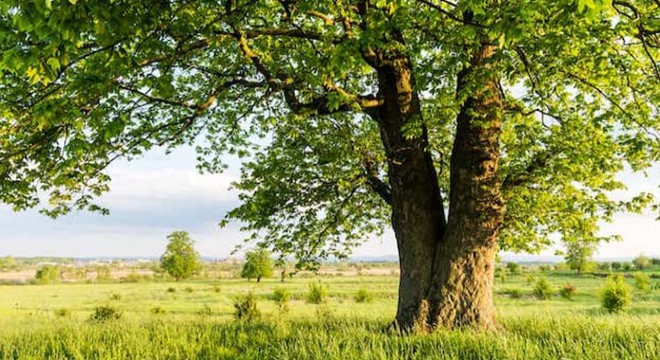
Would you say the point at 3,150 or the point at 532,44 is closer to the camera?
the point at 532,44

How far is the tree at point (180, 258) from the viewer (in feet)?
231

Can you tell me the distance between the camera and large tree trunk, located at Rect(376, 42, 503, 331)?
28.8 feet

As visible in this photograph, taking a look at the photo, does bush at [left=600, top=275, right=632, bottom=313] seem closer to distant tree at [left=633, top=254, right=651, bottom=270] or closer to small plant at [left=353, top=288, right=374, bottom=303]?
small plant at [left=353, top=288, right=374, bottom=303]

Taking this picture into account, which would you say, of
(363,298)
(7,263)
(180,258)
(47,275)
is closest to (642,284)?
(363,298)

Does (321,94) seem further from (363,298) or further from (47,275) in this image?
(47,275)

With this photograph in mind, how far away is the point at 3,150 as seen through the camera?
8641 millimetres

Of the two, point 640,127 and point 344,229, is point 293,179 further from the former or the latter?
point 640,127

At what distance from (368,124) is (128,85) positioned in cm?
671

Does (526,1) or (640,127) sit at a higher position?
(526,1)

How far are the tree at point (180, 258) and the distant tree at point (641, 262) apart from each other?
70.7 metres

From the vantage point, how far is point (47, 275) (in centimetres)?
9106

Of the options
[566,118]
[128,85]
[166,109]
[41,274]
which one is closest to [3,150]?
[128,85]

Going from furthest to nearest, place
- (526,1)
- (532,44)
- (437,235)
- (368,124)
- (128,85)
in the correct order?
(368,124), (437,235), (128,85), (532,44), (526,1)

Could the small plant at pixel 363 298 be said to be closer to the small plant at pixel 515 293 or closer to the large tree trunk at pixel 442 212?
the small plant at pixel 515 293
